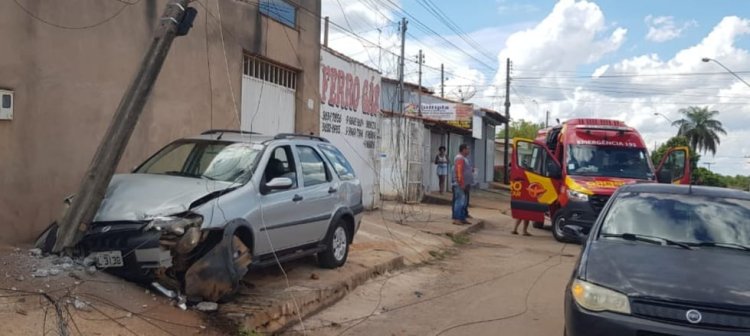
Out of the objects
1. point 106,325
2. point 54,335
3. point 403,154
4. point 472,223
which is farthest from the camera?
point 403,154

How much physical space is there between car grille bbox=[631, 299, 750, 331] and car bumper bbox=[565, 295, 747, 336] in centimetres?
4

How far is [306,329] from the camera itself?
6520 millimetres

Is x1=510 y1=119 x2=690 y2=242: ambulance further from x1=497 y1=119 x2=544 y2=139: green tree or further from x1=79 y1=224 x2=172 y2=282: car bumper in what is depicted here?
x1=497 y1=119 x2=544 y2=139: green tree

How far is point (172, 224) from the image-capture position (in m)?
5.80

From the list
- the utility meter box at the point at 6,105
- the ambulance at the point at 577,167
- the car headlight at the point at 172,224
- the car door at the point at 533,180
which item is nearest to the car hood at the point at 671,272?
the car headlight at the point at 172,224

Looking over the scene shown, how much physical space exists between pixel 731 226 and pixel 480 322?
102 inches

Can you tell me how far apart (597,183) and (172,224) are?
9.89 metres

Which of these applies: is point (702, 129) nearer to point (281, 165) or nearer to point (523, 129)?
point (523, 129)

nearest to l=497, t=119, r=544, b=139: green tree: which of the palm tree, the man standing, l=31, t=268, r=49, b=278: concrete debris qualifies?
the palm tree

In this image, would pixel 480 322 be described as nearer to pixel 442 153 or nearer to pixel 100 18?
pixel 100 18

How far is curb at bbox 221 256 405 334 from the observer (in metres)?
5.94

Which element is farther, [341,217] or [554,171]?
[554,171]

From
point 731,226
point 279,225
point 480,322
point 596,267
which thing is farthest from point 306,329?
point 731,226

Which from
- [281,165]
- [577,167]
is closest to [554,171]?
[577,167]
